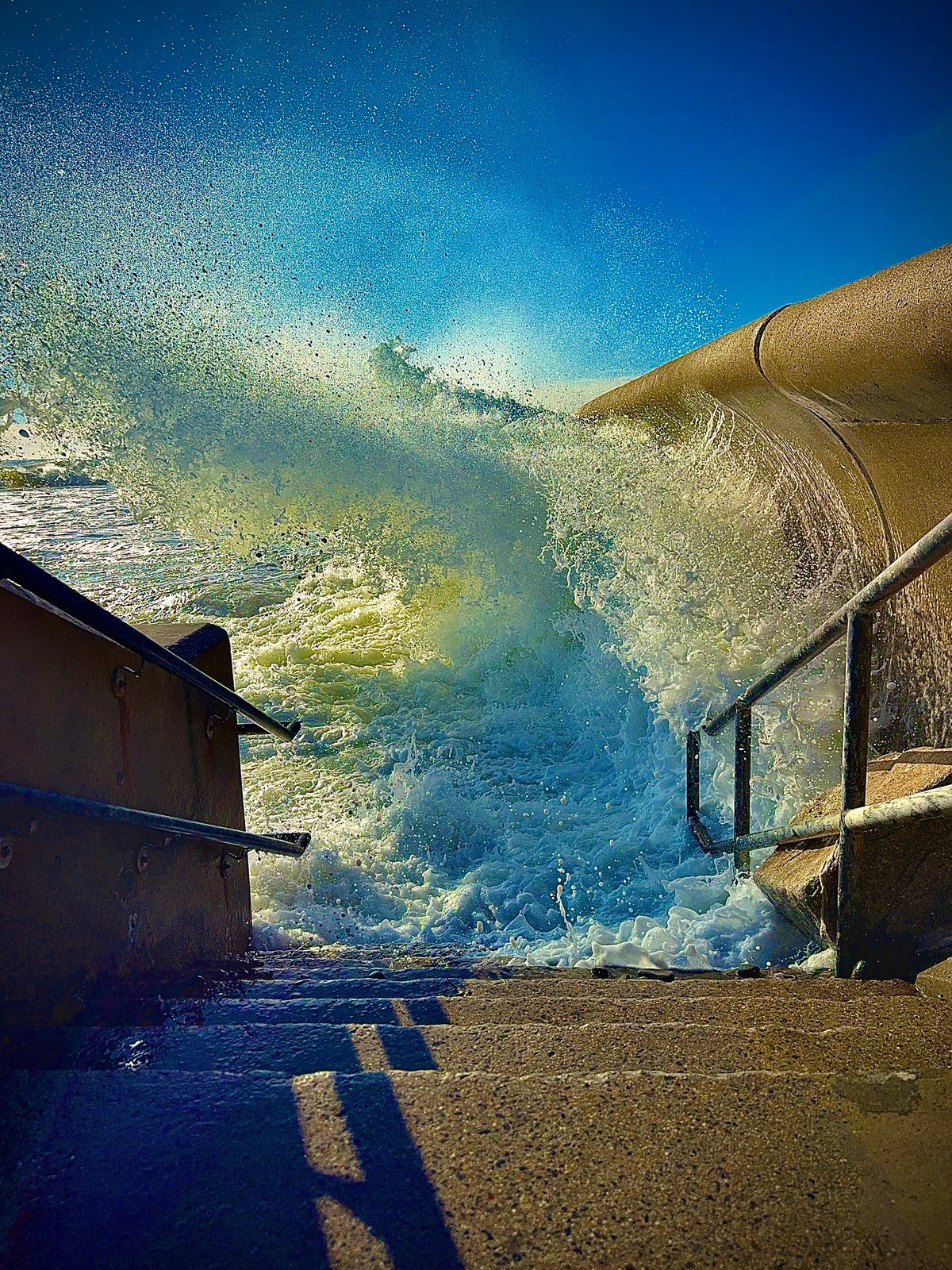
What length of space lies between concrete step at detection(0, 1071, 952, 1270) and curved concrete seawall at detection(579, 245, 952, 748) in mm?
3054

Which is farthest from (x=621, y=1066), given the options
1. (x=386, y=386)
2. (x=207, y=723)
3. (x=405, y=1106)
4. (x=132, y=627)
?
(x=386, y=386)

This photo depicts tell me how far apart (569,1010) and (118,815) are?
127 centimetres

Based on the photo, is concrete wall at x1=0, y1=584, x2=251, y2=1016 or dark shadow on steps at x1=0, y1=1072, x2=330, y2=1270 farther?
concrete wall at x1=0, y1=584, x2=251, y2=1016

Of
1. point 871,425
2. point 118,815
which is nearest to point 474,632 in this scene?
point 871,425

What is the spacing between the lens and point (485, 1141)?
1.34 metres

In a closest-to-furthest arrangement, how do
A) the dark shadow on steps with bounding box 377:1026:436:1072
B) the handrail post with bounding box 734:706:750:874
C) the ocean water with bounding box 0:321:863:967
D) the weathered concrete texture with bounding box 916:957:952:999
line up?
the dark shadow on steps with bounding box 377:1026:436:1072
the weathered concrete texture with bounding box 916:957:952:999
the handrail post with bounding box 734:706:750:874
the ocean water with bounding box 0:321:863:967

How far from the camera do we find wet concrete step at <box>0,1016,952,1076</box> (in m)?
1.60

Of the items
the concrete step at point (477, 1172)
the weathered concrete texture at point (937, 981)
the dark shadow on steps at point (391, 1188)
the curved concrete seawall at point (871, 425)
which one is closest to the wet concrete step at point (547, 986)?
the weathered concrete texture at point (937, 981)

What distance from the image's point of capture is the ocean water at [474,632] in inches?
173

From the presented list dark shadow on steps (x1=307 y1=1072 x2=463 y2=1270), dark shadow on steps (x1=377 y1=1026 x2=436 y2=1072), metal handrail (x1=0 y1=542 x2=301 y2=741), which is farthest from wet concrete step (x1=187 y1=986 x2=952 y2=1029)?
metal handrail (x1=0 y1=542 x2=301 y2=741)

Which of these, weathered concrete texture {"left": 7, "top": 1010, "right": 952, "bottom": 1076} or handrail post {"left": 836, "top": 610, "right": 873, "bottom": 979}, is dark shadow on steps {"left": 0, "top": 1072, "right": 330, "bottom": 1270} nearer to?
weathered concrete texture {"left": 7, "top": 1010, "right": 952, "bottom": 1076}

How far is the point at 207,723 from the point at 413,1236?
2.01 m

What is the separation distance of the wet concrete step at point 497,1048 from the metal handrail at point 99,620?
93 cm

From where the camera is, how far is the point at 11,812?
1.61 metres
